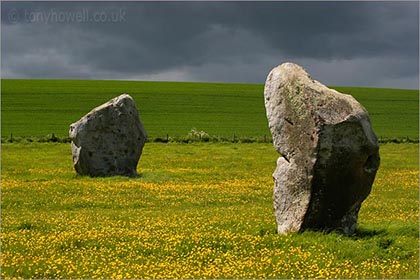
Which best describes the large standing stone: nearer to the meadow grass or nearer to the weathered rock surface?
the meadow grass

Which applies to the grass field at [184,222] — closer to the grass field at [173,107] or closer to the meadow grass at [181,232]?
the meadow grass at [181,232]

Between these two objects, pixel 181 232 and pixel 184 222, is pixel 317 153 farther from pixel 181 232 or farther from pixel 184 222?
pixel 184 222

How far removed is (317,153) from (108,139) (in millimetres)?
17776

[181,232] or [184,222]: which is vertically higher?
[181,232]

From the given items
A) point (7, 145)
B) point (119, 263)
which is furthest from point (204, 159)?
point (119, 263)

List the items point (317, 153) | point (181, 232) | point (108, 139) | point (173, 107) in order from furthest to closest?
1. point (173, 107)
2. point (108, 139)
3. point (181, 232)
4. point (317, 153)

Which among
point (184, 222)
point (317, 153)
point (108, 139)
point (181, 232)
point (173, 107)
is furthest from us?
point (173, 107)

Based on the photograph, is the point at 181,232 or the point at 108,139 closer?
the point at 181,232

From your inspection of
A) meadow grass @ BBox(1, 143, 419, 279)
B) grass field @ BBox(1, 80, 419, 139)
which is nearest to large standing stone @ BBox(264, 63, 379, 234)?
meadow grass @ BBox(1, 143, 419, 279)

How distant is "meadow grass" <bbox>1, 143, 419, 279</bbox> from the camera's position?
1181cm

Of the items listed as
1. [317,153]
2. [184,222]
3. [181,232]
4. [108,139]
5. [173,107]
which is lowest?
[184,222]

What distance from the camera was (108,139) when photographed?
29.7 meters

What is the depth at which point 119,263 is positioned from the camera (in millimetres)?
12266

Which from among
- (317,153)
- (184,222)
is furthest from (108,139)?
(317,153)
